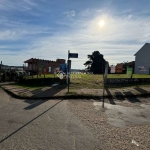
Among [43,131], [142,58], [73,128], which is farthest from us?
[142,58]

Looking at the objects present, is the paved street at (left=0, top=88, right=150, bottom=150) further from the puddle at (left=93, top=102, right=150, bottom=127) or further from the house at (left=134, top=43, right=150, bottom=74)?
the house at (left=134, top=43, right=150, bottom=74)

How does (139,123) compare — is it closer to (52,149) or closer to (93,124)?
(93,124)

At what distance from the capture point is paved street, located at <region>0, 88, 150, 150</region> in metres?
4.12

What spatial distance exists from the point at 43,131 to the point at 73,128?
2.88 feet

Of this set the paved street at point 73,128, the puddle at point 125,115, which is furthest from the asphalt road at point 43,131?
the puddle at point 125,115

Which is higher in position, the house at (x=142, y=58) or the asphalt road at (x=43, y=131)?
the house at (x=142, y=58)

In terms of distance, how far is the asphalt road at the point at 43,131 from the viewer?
4.06m

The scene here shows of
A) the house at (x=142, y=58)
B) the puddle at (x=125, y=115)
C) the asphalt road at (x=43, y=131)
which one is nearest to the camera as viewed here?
the asphalt road at (x=43, y=131)

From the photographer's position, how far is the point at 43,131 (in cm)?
490

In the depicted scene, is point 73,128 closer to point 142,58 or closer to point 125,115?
point 125,115

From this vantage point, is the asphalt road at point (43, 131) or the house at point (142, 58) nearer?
the asphalt road at point (43, 131)

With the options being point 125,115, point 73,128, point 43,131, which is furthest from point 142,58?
point 43,131

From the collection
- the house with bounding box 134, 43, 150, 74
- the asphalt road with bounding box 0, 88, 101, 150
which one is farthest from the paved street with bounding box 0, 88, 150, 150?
the house with bounding box 134, 43, 150, 74

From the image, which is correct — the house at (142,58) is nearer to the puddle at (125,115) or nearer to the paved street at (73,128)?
the puddle at (125,115)
